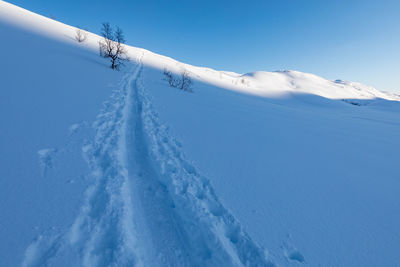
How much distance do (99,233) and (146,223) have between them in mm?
521

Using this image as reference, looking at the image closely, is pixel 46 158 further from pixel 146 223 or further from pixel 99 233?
pixel 146 223

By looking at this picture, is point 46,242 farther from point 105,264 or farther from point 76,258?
point 105,264

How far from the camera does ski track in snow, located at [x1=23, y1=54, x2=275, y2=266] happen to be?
1622 millimetres

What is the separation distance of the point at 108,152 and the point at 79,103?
2925 millimetres

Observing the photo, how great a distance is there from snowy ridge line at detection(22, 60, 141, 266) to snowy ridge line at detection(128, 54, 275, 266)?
403 mm

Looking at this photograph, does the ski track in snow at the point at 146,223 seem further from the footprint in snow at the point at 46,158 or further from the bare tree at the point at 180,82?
the bare tree at the point at 180,82

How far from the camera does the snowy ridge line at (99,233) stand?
Answer: 1.52 meters

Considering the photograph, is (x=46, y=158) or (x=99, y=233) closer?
(x=99, y=233)

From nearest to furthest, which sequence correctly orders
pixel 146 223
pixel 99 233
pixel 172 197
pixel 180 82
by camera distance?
pixel 99 233 < pixel 146 223 < pixel 172 197 < pixel 180 82

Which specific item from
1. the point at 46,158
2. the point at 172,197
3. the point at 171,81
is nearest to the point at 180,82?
the point at 171,81

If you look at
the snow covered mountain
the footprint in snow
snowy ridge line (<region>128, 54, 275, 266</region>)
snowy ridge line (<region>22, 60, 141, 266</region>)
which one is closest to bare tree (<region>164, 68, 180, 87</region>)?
the snow covered mountain

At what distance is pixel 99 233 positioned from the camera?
1.80m

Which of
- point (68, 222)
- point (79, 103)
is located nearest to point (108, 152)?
point (68, 222)

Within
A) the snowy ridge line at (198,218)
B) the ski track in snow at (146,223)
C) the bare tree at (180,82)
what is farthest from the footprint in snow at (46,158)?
the bare tree at (180,82)
